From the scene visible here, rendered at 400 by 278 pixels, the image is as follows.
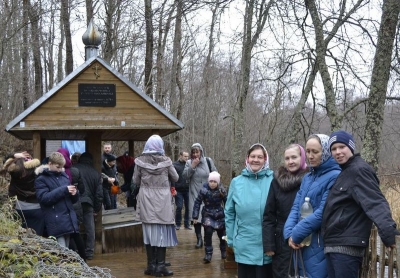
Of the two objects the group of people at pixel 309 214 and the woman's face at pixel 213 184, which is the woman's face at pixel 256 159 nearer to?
the group of people at pixel 309 214

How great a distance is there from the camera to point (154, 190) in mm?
6957

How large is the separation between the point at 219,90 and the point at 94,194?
22.4 meters

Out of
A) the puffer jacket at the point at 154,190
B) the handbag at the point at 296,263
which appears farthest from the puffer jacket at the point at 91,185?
the handbag at the point at 296,263

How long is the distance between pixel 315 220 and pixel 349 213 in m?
0.35

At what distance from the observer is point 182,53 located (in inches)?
825

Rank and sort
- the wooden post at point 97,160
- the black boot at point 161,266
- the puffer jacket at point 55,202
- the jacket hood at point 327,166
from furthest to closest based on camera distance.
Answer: the wooden post at point 97,160 → the black boot at point 161,266 → the puffer jacket at point 55,202 → the jacket hood at point 327,166

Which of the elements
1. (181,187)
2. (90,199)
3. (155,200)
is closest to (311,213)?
(155,200)

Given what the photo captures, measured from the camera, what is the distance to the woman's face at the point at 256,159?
5105mm

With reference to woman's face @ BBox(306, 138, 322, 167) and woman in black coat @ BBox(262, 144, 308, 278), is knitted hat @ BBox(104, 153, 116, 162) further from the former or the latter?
woman's face @ BBox(306, 138, 322, 167)

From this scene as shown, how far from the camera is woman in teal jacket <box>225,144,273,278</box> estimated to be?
502cm

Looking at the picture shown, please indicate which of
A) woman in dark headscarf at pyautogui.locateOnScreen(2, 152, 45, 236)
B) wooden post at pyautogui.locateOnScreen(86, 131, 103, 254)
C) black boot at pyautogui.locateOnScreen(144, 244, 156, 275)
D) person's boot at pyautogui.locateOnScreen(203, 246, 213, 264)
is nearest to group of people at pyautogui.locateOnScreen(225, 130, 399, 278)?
black boot at pyautogui.locateOnScreen(144, 244, 156, 275)

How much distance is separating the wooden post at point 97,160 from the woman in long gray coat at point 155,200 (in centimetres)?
198

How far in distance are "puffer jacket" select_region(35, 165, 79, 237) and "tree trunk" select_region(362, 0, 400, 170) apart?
3743 mm

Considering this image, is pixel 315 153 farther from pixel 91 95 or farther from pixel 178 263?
pixel 91 95
